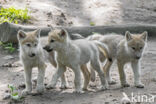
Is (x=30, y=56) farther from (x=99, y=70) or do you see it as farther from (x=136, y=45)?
(x=136, y=45)

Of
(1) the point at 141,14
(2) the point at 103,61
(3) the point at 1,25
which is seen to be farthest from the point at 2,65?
(1) the point at 141,14

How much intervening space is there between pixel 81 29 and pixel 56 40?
4.01 meters

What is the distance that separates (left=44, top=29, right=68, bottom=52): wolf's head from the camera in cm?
707

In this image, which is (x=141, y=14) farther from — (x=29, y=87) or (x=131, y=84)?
(x=29, y=87)

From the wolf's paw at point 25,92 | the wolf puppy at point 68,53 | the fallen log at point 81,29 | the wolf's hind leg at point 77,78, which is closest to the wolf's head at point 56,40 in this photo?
the wolf puppy at point 68,53

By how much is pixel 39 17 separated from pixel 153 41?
466 centimetres

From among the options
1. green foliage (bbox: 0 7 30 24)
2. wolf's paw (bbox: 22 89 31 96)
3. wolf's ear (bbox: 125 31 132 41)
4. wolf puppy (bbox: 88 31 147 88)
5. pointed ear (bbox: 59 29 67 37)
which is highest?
green foliage (bbox: 0 7 30 24)

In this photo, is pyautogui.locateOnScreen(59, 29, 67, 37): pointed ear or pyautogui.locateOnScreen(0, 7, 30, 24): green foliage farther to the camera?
pyautogui.locateOnScreen(0, 7, 30, 24): green foliage

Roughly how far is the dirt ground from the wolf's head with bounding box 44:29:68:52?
3.79ft

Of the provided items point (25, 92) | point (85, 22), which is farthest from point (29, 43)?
point (85, 22)

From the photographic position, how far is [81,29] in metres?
11.0

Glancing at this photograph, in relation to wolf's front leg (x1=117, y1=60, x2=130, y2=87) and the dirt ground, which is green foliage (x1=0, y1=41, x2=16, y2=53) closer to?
the dirt ground

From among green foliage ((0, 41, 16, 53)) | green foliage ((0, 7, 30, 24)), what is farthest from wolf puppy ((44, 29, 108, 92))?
green foliage ((0, 7, 30, 24))

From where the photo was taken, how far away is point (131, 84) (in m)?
7.83
